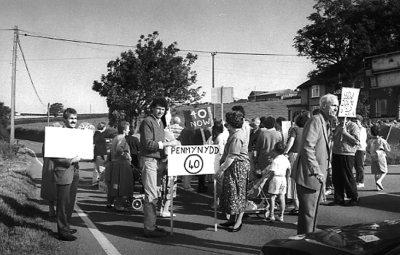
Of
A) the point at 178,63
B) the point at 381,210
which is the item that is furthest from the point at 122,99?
the point at 381,210

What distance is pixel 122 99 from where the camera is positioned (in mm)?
31453

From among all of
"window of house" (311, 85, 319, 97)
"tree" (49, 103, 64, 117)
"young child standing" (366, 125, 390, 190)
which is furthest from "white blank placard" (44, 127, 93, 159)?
"tree" (49, 103, 64, 117)

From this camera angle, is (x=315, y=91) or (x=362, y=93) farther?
(x=315, y=91)

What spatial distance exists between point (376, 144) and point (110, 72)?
23.8 meters

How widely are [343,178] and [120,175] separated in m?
4.66

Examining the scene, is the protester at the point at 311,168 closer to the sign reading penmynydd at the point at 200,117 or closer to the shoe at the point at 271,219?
the shoe at the point at 271,219

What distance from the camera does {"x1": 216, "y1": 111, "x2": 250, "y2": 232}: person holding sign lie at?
6.91 m

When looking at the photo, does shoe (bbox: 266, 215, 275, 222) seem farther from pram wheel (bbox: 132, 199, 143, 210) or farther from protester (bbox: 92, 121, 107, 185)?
protester (bbox: 92, 121, 107, 185)

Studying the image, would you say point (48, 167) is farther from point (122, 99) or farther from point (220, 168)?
point (122, 99)

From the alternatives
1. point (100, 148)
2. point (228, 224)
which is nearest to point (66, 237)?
point (228, 224)

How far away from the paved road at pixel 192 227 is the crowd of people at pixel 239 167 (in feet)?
0.91

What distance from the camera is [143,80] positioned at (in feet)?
106

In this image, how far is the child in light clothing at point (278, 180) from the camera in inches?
309

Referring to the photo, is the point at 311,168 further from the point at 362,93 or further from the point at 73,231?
the point at 362,93
